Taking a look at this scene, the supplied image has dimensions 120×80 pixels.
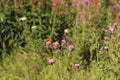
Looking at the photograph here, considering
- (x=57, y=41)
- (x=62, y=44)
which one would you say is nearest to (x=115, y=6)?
(x=57, y=41)

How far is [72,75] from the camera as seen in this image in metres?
3.86

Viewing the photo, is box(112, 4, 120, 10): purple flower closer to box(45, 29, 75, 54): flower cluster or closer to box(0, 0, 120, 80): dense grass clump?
box(0, 0, 120, 80): dense grass clump

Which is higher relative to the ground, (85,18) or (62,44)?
(85,18)

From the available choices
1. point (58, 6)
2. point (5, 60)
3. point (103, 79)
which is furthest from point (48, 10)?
point (103, 79)

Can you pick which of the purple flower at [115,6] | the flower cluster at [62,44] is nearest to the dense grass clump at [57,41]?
the flower cluster at [62,44]

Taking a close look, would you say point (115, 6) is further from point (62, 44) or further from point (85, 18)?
point (62, 44)

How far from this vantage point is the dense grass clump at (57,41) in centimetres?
389

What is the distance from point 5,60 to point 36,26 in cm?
59

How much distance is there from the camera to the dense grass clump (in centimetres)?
389

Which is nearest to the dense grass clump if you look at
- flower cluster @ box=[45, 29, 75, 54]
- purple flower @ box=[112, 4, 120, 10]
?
flower cluster @ box=[45, 29, 75, 54]

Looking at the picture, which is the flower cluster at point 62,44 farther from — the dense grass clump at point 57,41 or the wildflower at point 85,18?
the wildflower at point 85,18

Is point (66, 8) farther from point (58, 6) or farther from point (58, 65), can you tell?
point (58, 65)

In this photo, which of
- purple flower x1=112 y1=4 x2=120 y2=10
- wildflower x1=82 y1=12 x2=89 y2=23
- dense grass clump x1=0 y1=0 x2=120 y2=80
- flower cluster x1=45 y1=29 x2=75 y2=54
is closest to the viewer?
dense grass clump x1=0 y1=0 x2=120 y2=80

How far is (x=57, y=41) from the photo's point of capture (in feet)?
15.7
